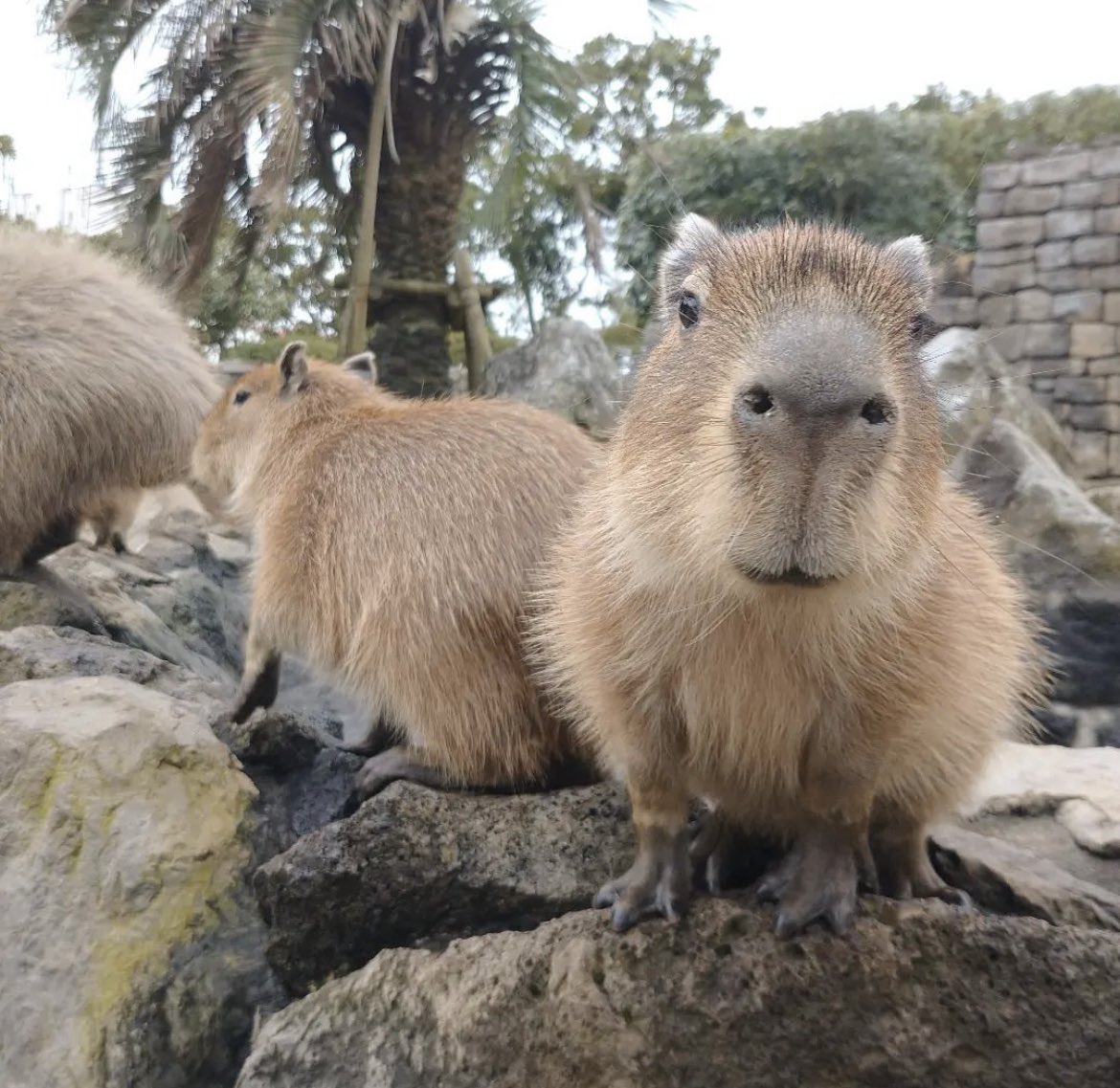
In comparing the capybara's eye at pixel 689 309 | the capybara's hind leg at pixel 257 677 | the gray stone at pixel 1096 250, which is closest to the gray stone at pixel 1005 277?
the gray stone at pixel 1096 250

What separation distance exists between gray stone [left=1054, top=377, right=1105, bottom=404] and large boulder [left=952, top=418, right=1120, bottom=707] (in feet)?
21.5

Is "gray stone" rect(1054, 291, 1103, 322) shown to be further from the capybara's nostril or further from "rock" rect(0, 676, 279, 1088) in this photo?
→ the capybara's nostril

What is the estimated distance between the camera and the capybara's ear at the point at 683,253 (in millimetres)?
2145

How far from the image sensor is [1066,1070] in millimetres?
1933

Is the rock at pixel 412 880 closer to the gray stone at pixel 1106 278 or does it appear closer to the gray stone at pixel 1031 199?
the gray stone at pixel 1106 278

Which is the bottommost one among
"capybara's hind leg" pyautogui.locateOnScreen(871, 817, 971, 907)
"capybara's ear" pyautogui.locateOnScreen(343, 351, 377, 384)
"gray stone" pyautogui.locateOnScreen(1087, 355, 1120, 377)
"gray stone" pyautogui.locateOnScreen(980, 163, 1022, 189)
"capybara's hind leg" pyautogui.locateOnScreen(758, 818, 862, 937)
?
"capybara's hind leg" pyautogui.locateOnScreen(871, 817, 971, 907)

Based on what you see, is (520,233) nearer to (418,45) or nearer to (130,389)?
(418,45)

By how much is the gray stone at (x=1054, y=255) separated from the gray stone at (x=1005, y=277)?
109mm

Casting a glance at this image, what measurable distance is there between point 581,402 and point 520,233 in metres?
2.30

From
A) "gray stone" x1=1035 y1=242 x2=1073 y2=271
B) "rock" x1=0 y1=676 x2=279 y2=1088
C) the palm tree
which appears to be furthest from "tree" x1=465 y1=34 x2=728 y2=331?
"rock" x1=0 y1=676 x2=279 y2=1088

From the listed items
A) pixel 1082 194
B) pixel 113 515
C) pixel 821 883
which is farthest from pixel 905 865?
pixel 1082 194

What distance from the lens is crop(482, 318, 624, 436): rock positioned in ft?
32.6

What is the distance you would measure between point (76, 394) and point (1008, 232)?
10.9 m

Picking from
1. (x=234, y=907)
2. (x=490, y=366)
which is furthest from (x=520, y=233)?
(x=234, y=907)
